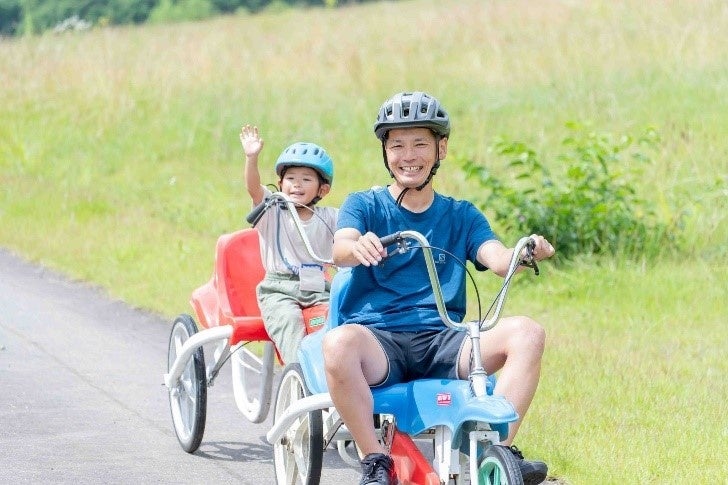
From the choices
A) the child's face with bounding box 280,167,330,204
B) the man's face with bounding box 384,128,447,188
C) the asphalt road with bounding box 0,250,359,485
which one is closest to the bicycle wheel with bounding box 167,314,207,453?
the asphalt road with bounding box 0,250,359,485

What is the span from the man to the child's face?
130cm

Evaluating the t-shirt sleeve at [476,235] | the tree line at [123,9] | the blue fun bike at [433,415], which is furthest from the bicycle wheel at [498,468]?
the tree line at [123,9]

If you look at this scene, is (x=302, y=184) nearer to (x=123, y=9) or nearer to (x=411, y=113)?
(x=411, y=113)

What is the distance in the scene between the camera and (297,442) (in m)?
5.75

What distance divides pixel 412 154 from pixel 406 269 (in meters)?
0.43

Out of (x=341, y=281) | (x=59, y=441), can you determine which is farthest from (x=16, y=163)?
(x=341, y=281)

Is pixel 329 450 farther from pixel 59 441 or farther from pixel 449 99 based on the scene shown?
pixel 449 99

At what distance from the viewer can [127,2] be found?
185 ft

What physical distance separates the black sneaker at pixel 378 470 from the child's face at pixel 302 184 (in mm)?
1989

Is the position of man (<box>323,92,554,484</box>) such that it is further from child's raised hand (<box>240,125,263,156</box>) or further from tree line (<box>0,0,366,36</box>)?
tree line (<box>0,0,366,36</box>)

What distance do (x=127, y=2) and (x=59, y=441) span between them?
51.1m

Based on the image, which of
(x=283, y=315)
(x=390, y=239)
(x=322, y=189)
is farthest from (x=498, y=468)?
(x=322, y=189)

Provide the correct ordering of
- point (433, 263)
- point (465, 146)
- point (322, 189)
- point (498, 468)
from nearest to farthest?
point (498, 468)
point (433, 263)
point (322, 189)
point (465, 146)

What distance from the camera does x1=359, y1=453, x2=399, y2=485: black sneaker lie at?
4.92 metres
